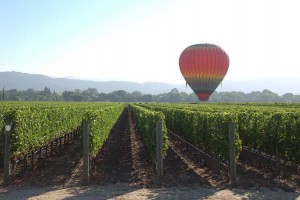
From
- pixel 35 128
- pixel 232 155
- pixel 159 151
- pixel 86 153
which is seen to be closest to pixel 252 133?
pixel 232 155

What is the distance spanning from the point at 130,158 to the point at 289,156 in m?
8.48

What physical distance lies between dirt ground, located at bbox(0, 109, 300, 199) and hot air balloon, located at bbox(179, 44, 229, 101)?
49.9 m

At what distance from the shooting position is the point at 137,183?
44.7 ft

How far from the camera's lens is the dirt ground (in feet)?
38.8

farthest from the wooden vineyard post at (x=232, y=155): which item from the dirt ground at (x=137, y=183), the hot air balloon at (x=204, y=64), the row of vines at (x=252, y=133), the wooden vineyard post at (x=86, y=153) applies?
the hot air balloon at (x=204, y=64)

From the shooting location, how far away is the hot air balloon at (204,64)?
66.8 metres

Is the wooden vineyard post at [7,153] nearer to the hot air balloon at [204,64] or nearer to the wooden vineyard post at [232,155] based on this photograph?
the wooden vineyard post at [232,155]

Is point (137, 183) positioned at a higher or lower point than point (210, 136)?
lower

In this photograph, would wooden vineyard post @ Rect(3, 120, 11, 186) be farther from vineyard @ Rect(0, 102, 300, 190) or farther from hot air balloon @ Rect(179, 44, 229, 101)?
hot air balloon @ Rect(179, 44, 229, 101)

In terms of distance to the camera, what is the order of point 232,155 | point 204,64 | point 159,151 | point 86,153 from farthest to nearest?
point 204,64 → point 159,151 → point 86,153 → point 232,155

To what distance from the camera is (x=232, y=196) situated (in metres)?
11.7

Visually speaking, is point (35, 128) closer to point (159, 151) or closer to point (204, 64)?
point (159, 151)

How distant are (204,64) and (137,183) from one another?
55317mm

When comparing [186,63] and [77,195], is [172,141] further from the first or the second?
[186,63]
